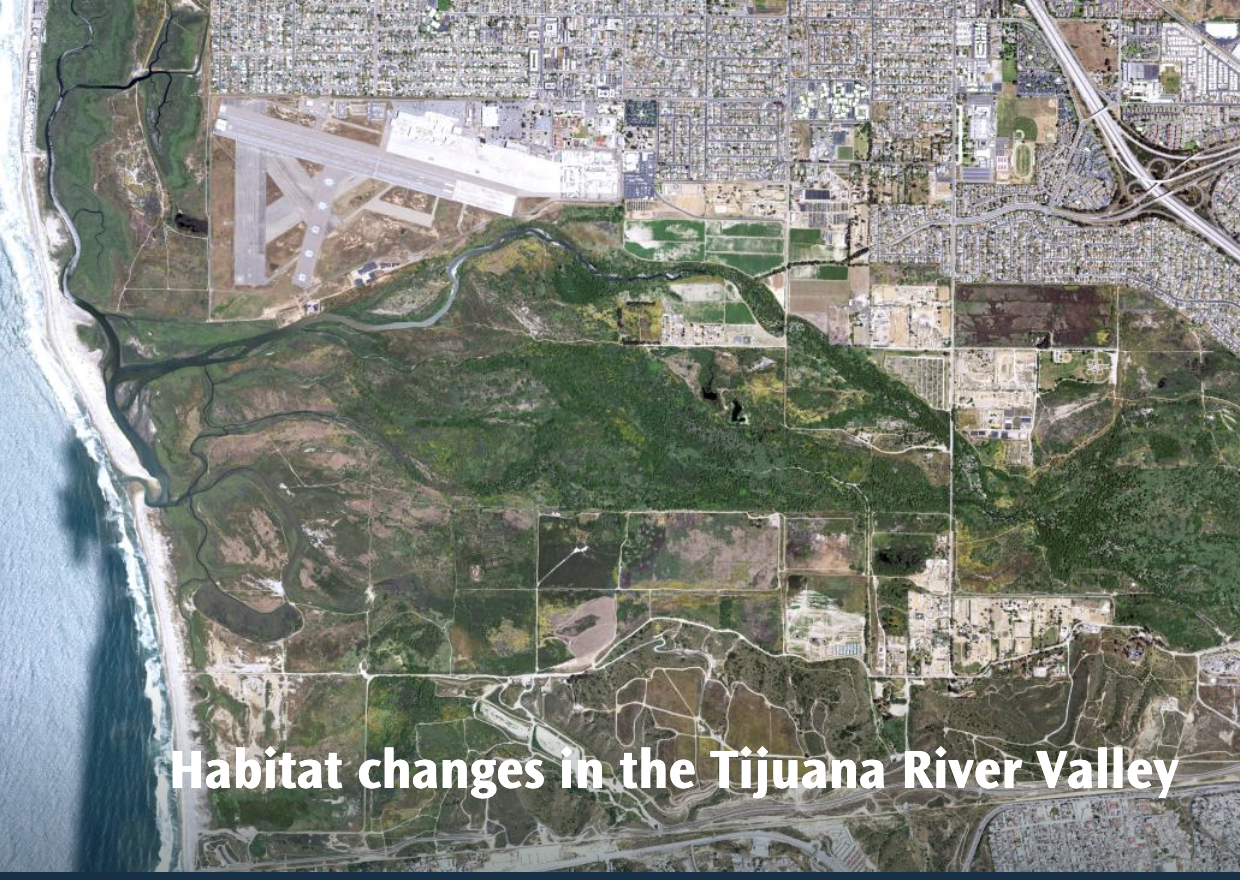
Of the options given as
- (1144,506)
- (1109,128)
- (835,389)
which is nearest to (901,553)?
(835,389)

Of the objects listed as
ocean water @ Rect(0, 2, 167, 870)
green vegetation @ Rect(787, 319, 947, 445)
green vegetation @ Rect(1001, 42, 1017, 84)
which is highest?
green vegetation @ Rect(1001, 42, 1017, 84)

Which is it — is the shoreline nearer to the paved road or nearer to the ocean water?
the ocean water

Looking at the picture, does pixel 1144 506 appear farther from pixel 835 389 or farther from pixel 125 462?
pixel 125 462

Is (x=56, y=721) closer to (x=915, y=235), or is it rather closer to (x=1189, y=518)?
(x=915, y=235)

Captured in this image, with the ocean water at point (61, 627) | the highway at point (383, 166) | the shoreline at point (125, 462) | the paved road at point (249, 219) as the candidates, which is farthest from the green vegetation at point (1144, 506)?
the ocean water at point (61, 627)

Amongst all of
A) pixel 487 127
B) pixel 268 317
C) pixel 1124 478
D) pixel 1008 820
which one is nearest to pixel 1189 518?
pixel 1124 478

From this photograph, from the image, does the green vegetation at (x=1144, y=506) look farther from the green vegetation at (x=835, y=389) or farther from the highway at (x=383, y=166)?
the highway at (x=383, y=166)

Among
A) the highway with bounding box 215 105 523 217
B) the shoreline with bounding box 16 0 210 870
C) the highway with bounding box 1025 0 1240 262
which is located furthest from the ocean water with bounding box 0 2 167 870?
the highway with bounding box 1025 0 1240 262
